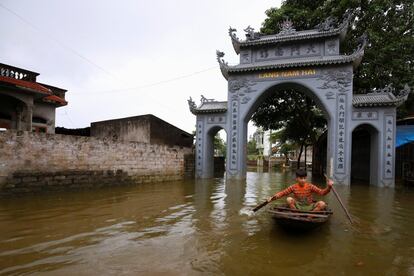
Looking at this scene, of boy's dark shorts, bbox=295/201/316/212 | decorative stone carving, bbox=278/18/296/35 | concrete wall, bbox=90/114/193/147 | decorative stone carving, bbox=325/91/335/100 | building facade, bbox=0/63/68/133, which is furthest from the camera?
concrete wall, bbox=90/114/193/147

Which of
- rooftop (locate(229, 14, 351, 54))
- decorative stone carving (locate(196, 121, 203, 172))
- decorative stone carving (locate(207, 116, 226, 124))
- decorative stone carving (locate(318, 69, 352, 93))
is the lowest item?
decorative stone carving (locate(196, 121, 203, 172))

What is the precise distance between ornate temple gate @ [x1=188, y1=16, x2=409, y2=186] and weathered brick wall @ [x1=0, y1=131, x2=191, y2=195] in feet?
12.0

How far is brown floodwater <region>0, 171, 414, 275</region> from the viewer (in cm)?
387

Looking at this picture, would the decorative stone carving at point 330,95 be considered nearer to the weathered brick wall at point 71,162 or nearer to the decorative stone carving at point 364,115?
the decorative stone carving at point 364,115

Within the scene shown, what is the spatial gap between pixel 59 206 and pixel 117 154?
520 centimetres

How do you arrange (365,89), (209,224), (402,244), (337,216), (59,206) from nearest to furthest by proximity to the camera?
(402,244) < (209,224) < (337,216) < (59,206) < (365,89)

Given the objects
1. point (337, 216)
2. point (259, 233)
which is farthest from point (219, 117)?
point (259, 233)

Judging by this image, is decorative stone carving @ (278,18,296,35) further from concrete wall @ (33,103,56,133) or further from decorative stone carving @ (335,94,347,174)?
concrete wall @ (33,103,56,133)

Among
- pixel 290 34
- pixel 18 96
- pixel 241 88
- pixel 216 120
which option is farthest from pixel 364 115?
pixel 18 96

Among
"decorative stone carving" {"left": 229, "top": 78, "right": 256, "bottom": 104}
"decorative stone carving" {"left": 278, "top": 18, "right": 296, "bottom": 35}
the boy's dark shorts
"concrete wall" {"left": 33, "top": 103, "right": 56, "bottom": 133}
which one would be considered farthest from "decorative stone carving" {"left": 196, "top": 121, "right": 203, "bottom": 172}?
the boy's dark shorts

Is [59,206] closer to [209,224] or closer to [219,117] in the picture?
[209,224]

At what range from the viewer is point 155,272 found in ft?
12.0

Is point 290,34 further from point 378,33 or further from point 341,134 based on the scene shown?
point 341,134

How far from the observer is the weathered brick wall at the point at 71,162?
30.4 feet
